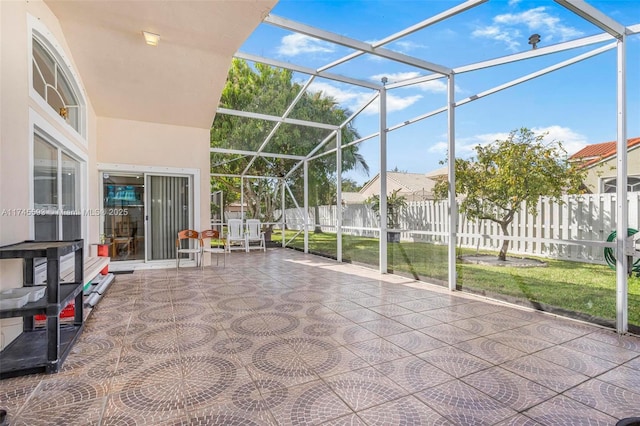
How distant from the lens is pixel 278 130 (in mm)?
7203

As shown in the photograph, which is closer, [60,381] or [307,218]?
[60,381]

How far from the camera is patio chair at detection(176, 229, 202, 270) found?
6065mm

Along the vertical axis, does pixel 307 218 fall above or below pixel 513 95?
below

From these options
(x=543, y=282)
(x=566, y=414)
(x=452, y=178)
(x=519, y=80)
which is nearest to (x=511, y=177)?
(x=452, y=178)

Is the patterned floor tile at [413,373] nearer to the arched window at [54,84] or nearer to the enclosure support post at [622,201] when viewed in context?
the enclosure support post at [622,201]

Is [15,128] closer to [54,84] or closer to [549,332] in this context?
[54,84]

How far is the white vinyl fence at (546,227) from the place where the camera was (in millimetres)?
3586

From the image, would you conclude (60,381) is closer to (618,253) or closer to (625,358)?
(625,358)

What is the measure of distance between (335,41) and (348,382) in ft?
11.6

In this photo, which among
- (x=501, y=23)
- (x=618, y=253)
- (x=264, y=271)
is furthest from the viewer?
(x=264, y=271)

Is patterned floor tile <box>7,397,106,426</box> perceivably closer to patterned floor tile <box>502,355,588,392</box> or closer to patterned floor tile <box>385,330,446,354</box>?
patterned floor tile <box>385,330,446,354</box>

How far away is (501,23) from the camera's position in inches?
139

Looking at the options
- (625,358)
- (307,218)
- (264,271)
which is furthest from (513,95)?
(307,218)

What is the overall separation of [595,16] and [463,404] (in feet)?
10.8
